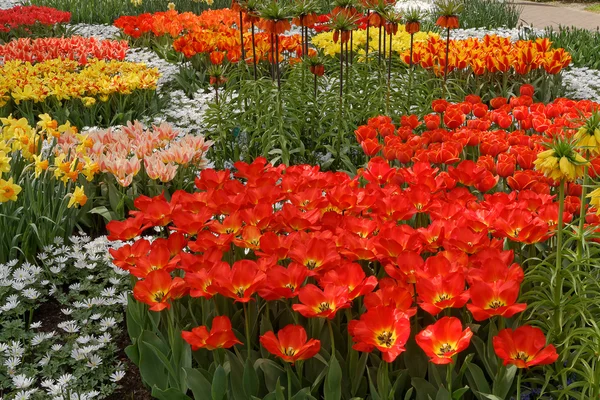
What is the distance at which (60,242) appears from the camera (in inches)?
110

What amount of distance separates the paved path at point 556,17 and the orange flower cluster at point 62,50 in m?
7.59

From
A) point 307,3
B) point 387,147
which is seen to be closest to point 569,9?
point 307,3

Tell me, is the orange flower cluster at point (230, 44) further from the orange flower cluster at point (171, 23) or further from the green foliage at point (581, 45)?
the green foliage at point (581, 45)

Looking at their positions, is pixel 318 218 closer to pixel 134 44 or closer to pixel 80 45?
pixel 80 45

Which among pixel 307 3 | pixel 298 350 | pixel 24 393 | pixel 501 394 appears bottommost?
pixel 24 393

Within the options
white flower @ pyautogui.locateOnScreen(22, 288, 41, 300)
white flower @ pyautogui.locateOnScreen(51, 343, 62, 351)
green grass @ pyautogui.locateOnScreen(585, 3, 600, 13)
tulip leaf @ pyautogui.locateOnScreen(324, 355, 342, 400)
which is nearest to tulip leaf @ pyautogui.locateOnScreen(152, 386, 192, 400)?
tulip leaf @ pyautogui.locateOnScreen(324, 355, 342, 400)

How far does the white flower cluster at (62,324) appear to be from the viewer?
2.08 meters

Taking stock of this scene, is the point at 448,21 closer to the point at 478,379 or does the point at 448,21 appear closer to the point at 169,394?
the point at 478,379

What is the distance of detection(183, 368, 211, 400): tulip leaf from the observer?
65.1 inches

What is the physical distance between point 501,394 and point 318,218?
A: 715 mm

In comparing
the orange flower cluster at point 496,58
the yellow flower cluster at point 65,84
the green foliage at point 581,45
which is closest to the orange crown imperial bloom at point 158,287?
→ the yellow flower cluster at point 65,84

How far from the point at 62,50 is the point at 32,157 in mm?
4053

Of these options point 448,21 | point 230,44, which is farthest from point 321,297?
point 230,44

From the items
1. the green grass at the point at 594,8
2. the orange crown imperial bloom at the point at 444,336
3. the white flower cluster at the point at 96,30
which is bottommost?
the orange crown imperial bloom at the point at 444,336
